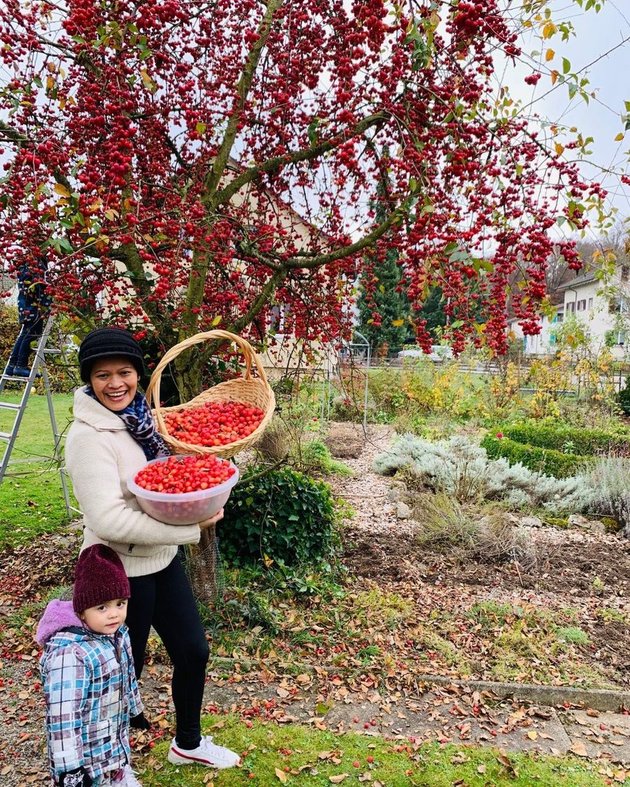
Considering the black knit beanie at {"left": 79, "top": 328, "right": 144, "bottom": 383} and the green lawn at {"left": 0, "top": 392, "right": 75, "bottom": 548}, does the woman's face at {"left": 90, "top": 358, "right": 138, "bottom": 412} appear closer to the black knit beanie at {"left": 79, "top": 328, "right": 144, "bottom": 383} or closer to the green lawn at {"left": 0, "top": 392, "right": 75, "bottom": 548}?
the black knit beanie at {"left": 79, "top": 328, "right": 144, "bottom": 383}

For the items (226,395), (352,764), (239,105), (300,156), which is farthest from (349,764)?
(239,105)

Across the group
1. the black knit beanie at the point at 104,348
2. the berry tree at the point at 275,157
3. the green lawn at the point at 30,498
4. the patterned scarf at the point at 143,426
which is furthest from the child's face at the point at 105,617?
the green lawn at the point at 30,498

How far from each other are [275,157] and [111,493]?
234 centimetres

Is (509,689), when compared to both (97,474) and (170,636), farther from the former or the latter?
(97,474)

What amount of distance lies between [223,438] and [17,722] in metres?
1.92

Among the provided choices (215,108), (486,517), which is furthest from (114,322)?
(486,517)

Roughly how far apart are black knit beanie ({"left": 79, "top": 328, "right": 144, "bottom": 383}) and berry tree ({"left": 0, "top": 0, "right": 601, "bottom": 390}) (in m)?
0.40

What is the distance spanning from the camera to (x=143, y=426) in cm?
221

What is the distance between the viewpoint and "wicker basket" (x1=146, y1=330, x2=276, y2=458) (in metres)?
2.27

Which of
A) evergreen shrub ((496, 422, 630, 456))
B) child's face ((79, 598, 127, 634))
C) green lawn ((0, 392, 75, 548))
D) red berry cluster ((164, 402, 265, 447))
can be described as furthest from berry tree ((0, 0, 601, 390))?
evergreen shrub ((496, 422, 630, 456))

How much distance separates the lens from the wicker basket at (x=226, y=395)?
7.45 ft

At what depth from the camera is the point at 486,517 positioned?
537 cm

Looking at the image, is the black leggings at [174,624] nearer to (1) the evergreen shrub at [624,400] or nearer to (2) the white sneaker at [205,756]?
(2) the white sneaker at [205,756]

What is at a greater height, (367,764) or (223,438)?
(223,438)
